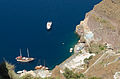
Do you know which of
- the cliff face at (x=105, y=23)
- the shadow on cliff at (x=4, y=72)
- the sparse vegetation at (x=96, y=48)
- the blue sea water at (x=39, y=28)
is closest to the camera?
the shadow on cliff at (x=4, y=72)

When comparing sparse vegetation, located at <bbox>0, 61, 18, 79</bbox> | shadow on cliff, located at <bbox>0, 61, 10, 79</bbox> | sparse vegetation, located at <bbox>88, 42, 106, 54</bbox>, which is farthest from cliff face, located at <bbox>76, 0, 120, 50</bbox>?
shadow on cliff, located at <bbox>0, 61, 10, 79</bbox>

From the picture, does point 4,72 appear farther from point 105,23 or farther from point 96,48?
point 105,23

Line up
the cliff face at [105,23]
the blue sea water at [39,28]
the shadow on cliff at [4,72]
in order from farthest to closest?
the blue sea water at [39,28] → the cliff face at [105,23] → the shadow on cliff at [4,72]

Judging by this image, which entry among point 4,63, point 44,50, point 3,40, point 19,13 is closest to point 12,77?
point 4,63

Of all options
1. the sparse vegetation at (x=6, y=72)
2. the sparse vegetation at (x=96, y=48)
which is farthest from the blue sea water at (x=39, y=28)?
the sparse vegetation at (x=6, y=72)

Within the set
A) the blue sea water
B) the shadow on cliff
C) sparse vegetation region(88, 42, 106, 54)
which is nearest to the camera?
the shadow on cliff

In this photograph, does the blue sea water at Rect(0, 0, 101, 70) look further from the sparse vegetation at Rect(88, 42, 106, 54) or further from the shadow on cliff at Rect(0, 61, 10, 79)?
the shadow on cliff at Rect(0, 61, 10, 79)

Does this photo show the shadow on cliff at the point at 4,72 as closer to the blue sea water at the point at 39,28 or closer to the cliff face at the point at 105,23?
the blue sea water at the point at 39,28
